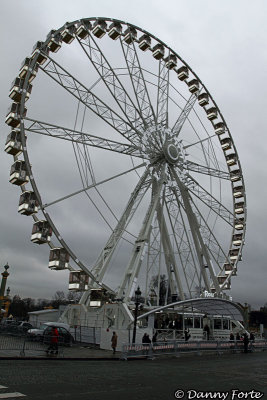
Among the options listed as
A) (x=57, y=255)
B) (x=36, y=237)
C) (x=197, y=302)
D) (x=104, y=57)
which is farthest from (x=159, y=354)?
(x=104, y=57)

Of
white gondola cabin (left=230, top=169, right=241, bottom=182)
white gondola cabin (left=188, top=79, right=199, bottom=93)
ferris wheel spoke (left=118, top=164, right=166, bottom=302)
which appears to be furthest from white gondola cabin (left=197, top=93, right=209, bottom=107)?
ferris wheel spoke (left=118, top=164, right=166, bottom=302)

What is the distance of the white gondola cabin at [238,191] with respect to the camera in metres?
34.9

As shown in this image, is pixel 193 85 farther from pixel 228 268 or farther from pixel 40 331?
pixel 40 331

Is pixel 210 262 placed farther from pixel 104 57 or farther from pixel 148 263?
pixel 104 57

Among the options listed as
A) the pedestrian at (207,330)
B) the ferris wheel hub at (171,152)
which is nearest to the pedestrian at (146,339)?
the pedestrian at (207,330)

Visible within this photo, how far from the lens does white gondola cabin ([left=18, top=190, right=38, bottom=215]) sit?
19859mm

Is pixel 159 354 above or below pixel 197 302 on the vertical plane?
below

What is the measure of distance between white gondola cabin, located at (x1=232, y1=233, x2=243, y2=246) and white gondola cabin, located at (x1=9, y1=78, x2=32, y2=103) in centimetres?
2136

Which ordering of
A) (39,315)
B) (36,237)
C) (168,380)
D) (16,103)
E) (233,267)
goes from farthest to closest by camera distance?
(39,315) < (233,267) < (16,103) < (36,237) < (168,380)

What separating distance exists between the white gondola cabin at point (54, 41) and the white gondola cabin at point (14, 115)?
15.3 feet

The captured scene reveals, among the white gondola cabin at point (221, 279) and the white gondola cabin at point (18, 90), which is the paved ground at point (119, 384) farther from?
the white gondola cabin at point (221, 279)

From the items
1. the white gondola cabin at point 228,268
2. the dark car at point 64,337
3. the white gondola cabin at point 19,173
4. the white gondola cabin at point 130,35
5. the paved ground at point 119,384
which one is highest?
the white gondola cabin at point 130,35

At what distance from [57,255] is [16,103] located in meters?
8.58

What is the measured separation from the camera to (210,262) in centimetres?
2973
